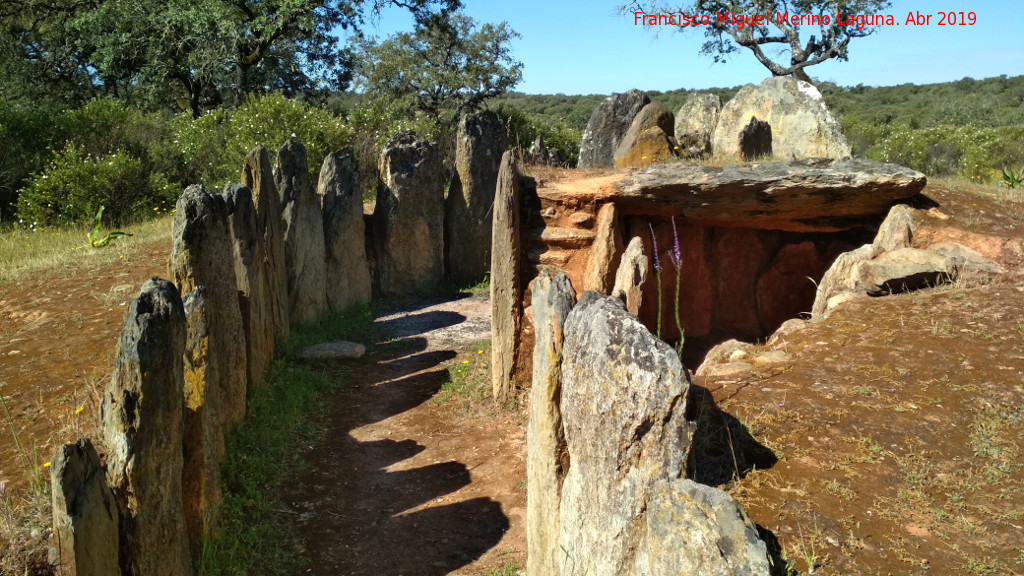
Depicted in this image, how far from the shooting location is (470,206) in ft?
47.4

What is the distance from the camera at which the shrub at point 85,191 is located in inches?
577

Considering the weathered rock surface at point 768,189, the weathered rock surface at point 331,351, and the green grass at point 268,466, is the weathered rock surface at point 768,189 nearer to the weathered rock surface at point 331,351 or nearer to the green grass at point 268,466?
the weathered rock surface at point 331,351

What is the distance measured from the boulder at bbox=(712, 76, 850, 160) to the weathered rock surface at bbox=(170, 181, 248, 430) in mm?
7993

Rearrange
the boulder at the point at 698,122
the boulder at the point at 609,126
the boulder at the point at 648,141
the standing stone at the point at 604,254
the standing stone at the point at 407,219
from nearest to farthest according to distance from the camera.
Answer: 1. the standing stone at the point at 604,254
2. the boulder at the point at 648,141
3. the boulder at the point at 698,122
4. the standing stone at the point at 407,219
5. the boulder at the point at 609,126

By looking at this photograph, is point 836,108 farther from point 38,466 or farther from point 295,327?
point 38,466

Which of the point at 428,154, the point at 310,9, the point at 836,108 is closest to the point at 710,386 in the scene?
the point at 428,154

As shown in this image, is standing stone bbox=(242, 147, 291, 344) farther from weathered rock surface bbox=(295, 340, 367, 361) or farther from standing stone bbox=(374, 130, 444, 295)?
standing stone bbox=(374, 130, 444, 295)

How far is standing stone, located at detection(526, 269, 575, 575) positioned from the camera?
4.90 meters

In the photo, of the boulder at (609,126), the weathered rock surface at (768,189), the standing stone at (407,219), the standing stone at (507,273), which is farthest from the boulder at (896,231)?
the standing stone at (407,219)

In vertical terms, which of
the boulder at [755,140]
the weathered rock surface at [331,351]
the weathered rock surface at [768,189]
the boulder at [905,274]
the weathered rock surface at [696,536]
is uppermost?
the boulder at [755,140]

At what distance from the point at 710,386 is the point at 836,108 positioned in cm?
3507

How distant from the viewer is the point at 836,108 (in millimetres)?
37562

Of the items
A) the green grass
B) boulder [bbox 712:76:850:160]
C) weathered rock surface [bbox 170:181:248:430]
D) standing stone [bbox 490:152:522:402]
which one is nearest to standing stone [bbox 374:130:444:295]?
the green grass

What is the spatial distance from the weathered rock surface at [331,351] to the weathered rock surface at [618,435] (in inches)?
248
